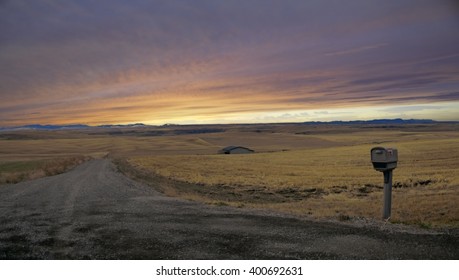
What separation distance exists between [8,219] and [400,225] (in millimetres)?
11095

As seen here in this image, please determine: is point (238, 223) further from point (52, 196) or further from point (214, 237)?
point (52, 196)

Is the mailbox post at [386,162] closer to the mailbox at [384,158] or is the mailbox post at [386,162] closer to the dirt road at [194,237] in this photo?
the mailbox at [384,158]

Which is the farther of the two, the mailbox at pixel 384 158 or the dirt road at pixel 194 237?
the mailbox at pixel 384 158

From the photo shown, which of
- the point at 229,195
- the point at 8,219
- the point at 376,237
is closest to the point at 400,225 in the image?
the point at 376,237

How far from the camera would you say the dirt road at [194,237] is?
7.67 metres

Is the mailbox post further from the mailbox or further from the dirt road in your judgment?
the dirt road

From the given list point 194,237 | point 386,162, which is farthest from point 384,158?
point 194,237

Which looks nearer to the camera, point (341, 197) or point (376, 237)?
point (376, 237)

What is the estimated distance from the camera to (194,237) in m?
8.84

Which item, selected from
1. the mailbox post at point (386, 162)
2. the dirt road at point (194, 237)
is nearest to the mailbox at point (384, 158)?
the mailbox post at point (386, 162)

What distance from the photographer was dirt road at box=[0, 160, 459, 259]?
302 inches

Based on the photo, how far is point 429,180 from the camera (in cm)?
2894

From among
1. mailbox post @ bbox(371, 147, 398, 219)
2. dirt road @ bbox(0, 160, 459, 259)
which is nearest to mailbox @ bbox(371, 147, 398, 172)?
mailbox post @ bbox(371, 147, 398, 219)

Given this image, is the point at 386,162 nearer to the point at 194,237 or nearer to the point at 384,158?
the point at 384,158
